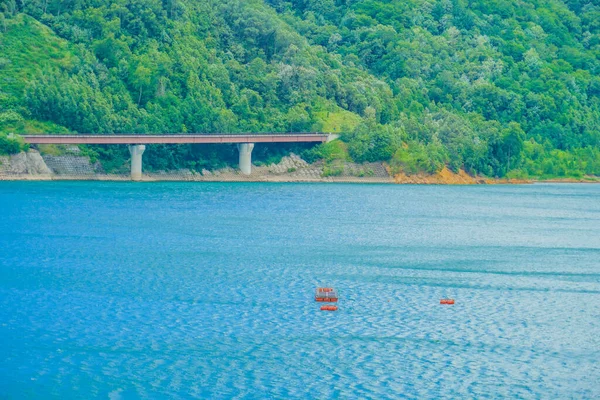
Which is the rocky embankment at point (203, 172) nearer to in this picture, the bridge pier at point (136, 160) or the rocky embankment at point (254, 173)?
the rocky embankment at point (254, 173)

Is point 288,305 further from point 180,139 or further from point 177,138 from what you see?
point 180,139

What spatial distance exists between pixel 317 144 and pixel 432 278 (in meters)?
103

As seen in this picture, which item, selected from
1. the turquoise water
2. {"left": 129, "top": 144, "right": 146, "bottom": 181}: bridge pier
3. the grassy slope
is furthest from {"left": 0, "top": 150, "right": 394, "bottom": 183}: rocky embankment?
the turquoise water

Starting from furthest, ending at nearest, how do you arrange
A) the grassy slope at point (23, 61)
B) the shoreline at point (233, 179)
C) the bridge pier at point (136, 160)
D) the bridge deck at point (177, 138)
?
the bridge pier at point (136, 160) → the grassy slope at point (23, 61) → the shoreline at point (233, 179) → the bridge deck at point (177, 138)

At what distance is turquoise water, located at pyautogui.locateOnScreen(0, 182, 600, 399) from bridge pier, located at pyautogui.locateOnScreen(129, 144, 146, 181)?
42.9 metres

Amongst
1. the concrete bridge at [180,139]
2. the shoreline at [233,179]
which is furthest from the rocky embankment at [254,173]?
the concrete bridge at [180,139]

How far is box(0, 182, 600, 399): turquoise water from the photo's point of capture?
41.3m

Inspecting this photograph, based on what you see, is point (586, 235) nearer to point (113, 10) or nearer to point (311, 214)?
point (311, 214)

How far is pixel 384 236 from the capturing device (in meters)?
89.1

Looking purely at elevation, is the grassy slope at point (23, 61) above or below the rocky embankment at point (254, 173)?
above

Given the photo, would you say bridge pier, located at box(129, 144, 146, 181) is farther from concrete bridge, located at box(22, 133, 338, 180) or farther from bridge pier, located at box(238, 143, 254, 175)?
bridge pier, located at box(238, 143, 254, 175)

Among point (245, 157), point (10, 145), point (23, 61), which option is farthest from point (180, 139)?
point (23, 61)

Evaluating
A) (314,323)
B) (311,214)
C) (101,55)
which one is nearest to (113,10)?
(101,55)

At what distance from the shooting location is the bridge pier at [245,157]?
525 feet
